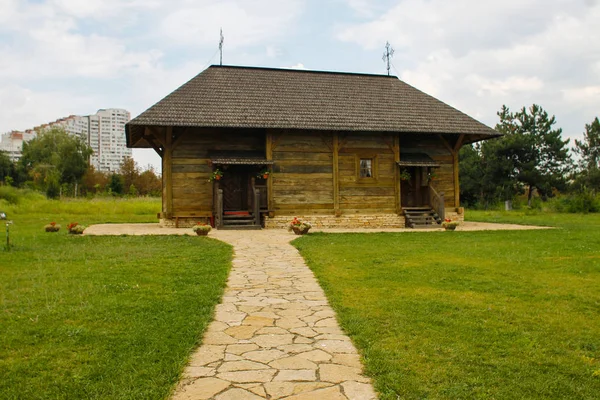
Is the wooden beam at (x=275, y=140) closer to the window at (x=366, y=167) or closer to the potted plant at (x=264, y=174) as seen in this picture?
the potted plant at (x=264, y=174)

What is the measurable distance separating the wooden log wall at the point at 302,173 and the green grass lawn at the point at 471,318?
7593mm

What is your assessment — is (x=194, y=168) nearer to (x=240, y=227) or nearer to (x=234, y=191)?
(x=234, y=191)

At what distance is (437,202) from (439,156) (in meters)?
2.13

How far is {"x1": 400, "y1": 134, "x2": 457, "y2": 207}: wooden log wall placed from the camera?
748 inches

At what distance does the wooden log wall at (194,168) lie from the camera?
1677 cm

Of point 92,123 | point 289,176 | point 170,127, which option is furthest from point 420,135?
point 92,123

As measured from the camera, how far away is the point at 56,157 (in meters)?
48.0

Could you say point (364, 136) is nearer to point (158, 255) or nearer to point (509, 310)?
point (158, 255)

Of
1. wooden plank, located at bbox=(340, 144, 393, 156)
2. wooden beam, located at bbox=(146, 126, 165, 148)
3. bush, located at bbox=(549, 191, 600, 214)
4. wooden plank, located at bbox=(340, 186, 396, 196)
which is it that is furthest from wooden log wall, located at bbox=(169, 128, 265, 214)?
bush, located at bbox=(549, 191, 600, 214)

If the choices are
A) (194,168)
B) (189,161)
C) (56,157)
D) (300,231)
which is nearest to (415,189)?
(300,231)

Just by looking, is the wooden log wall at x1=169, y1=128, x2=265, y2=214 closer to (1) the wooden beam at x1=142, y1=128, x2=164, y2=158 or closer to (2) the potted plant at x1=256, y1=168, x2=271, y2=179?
(1) the wooden beam at x1=142, y1=128, x2=164, y2=158

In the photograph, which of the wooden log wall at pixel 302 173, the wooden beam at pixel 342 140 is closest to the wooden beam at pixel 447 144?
the wooden beam at pixel 342 140

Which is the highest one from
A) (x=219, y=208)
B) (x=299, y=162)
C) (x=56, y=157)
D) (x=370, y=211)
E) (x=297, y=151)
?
(x=56, y=157)

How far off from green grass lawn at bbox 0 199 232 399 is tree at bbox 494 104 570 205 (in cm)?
3224
